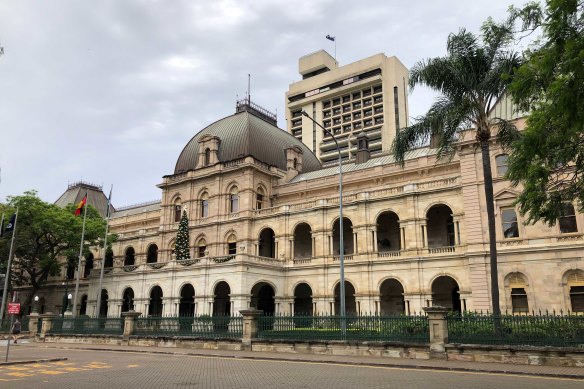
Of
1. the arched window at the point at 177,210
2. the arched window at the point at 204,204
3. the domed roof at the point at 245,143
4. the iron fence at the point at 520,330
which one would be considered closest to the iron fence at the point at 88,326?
the arched window at the point at 204,204

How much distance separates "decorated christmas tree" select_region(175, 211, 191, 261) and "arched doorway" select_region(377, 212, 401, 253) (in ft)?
58.7

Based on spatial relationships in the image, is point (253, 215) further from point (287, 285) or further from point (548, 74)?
point (548, 74)

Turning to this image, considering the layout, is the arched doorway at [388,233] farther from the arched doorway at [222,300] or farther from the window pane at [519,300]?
the arched doorway at [222,300]

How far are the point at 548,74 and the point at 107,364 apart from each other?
57.8ft

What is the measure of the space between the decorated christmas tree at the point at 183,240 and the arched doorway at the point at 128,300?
21.5 feet

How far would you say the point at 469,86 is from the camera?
75.4 feet

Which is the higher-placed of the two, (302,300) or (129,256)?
(129,256)

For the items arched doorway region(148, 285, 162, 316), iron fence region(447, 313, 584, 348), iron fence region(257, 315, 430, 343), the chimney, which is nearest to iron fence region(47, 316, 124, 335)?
iron fence region(257, 315, 430, 343)

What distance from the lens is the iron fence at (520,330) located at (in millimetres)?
16531

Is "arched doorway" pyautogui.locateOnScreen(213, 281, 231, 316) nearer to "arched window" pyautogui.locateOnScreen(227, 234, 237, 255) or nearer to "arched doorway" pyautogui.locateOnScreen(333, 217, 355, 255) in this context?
"arched window" pyautogui.locateOnScreen(227, 234, 237, 255)

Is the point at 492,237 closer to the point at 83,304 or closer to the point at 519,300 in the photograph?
the point at 519,300

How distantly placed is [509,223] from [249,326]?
756 inches

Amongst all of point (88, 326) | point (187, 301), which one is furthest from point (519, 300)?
point (88, 326)

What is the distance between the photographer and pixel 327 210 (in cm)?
4169
